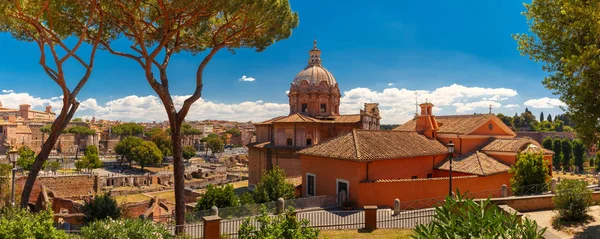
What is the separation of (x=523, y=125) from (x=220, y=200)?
12736 centimetres

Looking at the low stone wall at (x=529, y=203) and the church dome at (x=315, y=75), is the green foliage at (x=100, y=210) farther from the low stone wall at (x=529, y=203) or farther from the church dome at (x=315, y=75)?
the church dome at (x=315, y=75)

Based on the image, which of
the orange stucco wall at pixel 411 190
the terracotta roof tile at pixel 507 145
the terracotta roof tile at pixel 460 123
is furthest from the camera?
the terracotta roof tile at pixel 460 123

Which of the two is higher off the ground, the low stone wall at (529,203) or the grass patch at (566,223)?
the low stone wall at (529,203)

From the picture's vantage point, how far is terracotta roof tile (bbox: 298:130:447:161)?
60.7ft

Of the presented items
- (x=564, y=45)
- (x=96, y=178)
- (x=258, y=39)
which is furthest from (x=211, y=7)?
(x=96, y=178)

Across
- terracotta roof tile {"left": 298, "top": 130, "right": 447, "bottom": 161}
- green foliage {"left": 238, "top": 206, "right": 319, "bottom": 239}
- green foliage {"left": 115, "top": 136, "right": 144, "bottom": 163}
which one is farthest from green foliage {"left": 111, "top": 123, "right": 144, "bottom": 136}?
green foliage {"left": 238, "top": 206, "right": 319, "bottom": 239}

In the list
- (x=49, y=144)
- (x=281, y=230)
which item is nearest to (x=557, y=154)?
(x=281, y=230)

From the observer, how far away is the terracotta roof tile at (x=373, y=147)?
18506mm

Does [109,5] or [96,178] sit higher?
[109,5]

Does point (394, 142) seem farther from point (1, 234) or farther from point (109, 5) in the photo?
point (1, 234)

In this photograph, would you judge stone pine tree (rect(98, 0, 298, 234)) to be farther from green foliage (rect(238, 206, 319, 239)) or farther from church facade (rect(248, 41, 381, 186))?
church facade (rect(248, 41, 381, 186))

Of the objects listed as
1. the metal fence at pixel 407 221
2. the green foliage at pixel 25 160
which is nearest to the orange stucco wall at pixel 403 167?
the metal fence at pixel 407 221

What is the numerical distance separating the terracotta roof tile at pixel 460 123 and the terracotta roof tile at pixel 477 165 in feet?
7.52

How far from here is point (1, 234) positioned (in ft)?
23.2
